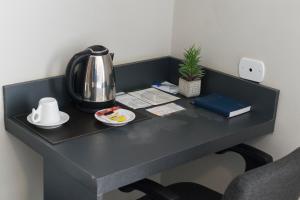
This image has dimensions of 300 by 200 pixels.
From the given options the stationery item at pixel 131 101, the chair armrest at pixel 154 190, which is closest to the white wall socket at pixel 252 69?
the stationery item at pixel 131 101

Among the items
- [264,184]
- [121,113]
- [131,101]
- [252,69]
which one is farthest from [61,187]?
[252,69]

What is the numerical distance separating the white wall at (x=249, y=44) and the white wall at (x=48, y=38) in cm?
17

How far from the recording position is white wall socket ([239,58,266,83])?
174 centimetres

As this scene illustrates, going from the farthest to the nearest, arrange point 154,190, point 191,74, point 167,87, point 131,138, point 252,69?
point 167,87, point 191,74, point 252,69, point 131,138, point 154,190

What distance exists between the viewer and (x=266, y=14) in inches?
66.4

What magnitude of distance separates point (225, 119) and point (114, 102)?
1.33 feet

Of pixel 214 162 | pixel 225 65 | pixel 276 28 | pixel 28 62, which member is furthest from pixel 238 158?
pixel 28 62

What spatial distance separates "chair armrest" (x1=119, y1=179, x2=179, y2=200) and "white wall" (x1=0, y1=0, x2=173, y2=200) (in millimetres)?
492

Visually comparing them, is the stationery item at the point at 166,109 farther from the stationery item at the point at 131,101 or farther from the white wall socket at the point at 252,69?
the white wall socket at the point at 252,69

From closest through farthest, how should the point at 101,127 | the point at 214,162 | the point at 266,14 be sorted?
1. the point at 101,127
2. the point at 266,14
3. the point at 214,162

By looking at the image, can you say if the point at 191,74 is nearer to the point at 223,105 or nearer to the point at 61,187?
the point at 223,105

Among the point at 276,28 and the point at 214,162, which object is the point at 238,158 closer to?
the point at 214,162

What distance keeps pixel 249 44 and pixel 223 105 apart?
24 cm

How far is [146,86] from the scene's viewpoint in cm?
200
